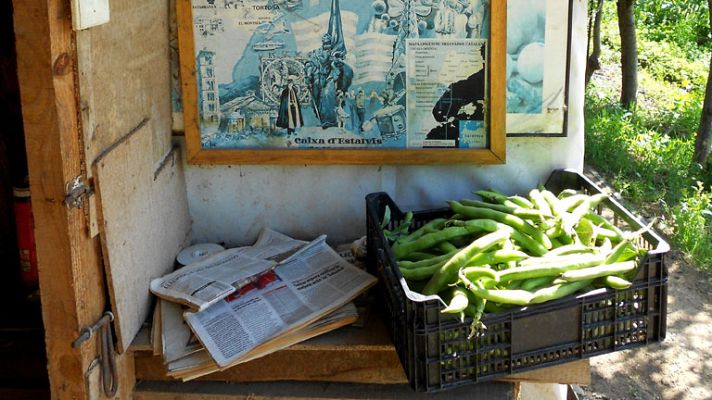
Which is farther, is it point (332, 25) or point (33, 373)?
point (332, 25)

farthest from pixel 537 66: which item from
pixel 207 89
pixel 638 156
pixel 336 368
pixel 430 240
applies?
pixel 638 156

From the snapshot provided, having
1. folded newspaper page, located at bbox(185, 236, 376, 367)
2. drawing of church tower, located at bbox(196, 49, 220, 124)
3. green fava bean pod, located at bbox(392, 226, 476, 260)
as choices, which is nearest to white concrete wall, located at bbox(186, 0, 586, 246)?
drawing of church tower, located at bbox(196, 49, 220, 124)

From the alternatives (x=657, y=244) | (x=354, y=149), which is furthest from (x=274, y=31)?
(x=657, y=244)

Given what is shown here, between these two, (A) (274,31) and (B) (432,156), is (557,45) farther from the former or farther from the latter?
(A) (274,31)

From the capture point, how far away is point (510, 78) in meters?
3.23

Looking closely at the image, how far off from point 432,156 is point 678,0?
420 inches

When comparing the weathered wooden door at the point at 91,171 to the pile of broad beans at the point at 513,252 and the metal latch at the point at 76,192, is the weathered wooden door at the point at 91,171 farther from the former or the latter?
the pile of broad beans at the point at 513,252

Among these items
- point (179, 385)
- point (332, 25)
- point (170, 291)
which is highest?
point (332, 25)

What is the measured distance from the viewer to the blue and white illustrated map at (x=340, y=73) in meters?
3.18

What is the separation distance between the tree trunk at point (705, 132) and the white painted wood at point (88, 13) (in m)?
5.39

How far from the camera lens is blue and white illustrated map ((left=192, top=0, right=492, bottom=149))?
318 centimetres

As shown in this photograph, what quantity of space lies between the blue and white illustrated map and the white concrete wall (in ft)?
0.41

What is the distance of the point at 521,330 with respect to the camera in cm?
254

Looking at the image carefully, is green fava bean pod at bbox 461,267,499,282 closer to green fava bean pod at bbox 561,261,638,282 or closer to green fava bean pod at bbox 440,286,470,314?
green fava bean pod at bbox 440,286,470,314
